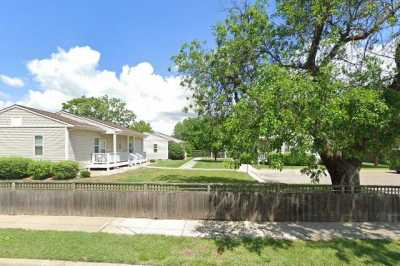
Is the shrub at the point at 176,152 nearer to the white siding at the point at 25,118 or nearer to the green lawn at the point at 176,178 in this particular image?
Answer: the green lawn at the point at 176,178

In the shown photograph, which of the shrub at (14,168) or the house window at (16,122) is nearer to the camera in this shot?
the shrub at (14,168)

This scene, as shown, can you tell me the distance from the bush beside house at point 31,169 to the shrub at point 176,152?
91.7ft

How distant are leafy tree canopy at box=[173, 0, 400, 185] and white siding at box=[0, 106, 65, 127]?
490 inches

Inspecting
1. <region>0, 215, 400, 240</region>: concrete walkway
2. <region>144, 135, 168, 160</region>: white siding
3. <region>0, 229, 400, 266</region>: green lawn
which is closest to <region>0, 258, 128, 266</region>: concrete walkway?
<region>0, 229, 400, 266</region>: green lawn

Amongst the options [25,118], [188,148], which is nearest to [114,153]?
[25,118]

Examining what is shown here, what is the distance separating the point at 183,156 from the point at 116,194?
37.5 metres

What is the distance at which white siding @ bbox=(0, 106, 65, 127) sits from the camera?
1878cm

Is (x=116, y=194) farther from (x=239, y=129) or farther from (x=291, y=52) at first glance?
(x=291, y=52)

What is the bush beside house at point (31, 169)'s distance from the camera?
52.6ft

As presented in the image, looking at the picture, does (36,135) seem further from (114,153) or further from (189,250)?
(189,250)

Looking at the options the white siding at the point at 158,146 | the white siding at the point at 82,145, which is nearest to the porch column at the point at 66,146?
the white siding at the point at 82,145

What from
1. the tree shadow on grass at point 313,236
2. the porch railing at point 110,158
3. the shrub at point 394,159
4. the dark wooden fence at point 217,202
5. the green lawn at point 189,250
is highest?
the shrub at point 394,159

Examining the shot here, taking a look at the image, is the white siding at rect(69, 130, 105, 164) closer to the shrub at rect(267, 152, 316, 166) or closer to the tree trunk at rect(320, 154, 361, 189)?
the tree trunk at rect(320, 154, 361, 189)

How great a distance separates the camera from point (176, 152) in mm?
44438
